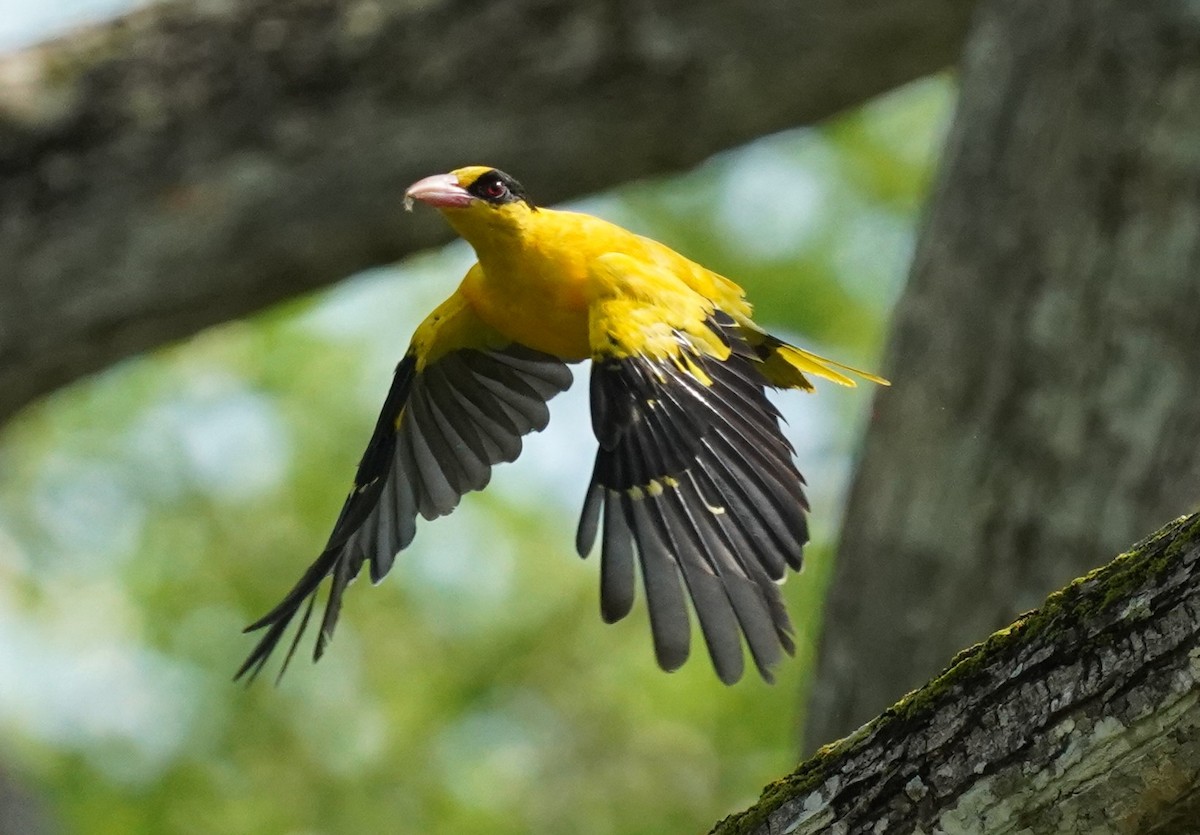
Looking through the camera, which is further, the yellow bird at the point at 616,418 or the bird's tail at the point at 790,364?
the bird's tail at the point at 790,364

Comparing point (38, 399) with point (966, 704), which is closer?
point (966, 704)

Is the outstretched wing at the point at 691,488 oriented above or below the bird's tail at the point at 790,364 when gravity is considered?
below

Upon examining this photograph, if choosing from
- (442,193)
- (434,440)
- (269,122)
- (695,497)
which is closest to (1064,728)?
(695,497)

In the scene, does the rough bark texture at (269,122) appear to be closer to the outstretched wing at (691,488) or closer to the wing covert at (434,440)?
the wing covert at (434,440)

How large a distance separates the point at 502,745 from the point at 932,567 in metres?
7.28

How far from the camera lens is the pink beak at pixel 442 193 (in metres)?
3.89

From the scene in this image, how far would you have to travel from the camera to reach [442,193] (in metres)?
3.95

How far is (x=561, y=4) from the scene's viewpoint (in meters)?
5.64

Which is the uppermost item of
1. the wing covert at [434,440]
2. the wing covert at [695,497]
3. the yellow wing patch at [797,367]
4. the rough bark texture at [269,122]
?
the rough bark texture at [269,122]

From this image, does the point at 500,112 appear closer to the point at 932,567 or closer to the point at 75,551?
the point at 932,567

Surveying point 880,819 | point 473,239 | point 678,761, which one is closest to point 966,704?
point 880,819

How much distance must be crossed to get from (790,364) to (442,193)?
43.0 inches

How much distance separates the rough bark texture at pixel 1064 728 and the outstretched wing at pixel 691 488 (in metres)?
0.87

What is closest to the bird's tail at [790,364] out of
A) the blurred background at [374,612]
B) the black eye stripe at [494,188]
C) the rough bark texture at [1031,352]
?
the black eye stripe at [494,188]
